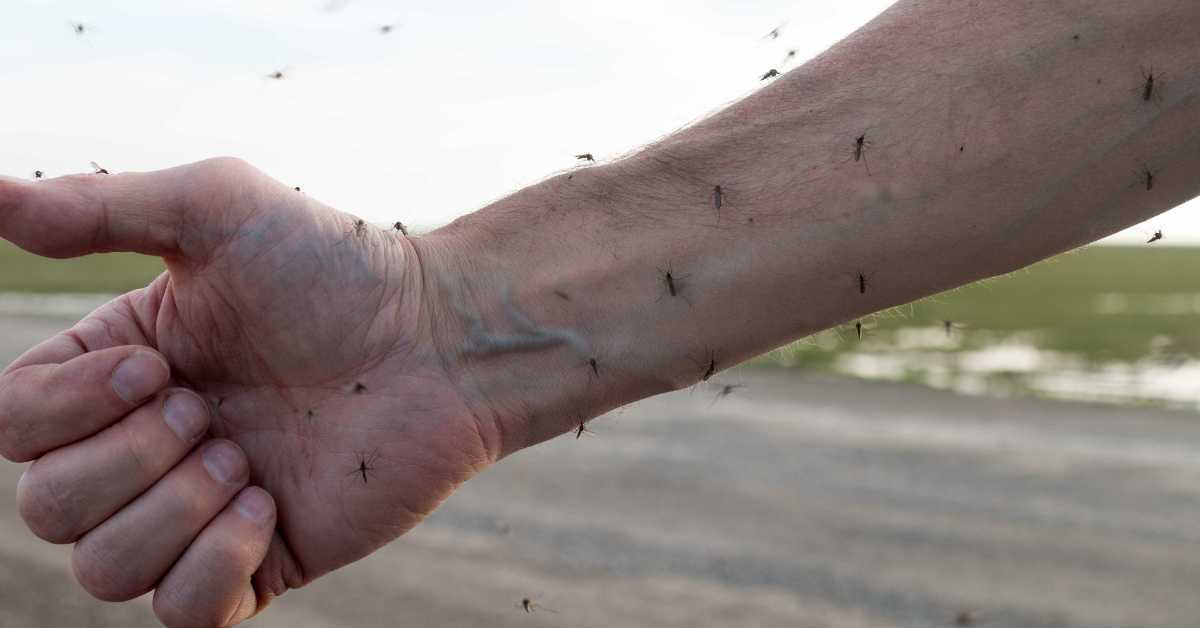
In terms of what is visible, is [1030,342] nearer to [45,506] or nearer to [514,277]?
[514,277]

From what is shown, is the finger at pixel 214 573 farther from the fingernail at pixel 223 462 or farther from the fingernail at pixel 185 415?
the fingernail at pixel 185 415

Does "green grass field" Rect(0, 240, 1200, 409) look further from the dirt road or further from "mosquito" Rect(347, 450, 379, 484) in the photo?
"mosquito" Rect(347, 450, 379, 484)

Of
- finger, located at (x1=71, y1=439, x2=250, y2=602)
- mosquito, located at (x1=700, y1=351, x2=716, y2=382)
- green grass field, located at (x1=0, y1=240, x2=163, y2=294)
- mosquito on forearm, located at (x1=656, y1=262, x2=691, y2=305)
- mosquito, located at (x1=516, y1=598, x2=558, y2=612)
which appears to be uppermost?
green grass field, located at (x1=0, y1=240, x2=163, y2=294)

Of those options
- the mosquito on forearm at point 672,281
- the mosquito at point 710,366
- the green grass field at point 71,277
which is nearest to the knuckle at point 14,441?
the mosquito on forearm at point 672,281

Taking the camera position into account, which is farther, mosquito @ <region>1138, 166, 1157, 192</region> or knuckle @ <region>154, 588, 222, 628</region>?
knuckle @ <region>154, 588, 222, 628</region>

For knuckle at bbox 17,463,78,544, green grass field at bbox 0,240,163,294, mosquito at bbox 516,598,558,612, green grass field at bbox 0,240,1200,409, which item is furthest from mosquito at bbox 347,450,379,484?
green grass field at bbox 0,240,163,294

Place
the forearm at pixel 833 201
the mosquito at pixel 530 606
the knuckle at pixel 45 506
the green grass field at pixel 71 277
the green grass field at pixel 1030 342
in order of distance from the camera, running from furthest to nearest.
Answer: the green grass field at pixel 71 277 → the green grass field at pixel 1030 342 → the mosquito at pixel 530 606 → the knuckle at pixel 45 506 → the forearm at pixel 833 201

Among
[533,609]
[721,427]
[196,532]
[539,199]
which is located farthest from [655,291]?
[721,427]
